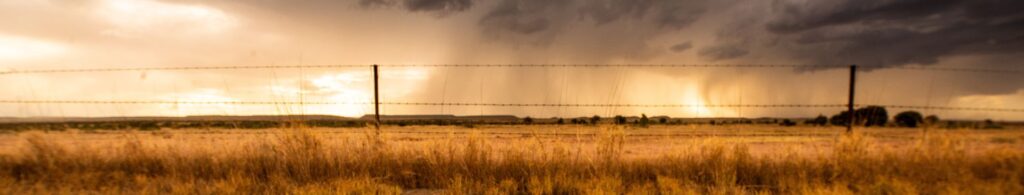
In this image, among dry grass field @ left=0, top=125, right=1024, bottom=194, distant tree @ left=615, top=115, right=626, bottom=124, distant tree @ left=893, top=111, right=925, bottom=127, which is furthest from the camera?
distant tree @ left=893, top=111, right=925, bottom=127

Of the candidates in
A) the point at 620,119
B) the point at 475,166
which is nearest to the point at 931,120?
the point at 620,119

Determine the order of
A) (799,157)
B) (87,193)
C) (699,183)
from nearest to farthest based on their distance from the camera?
(87,193) < (699,183) < (799,157)

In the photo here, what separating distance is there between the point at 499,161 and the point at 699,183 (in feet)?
8.48

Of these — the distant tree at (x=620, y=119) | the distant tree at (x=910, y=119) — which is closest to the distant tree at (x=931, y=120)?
the distant tree at (x=910, y=119)

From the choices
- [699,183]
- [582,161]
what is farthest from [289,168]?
[699,183]

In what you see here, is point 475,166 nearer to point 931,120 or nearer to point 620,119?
point 620,119

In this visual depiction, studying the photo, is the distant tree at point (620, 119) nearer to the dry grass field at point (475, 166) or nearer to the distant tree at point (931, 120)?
the dry grass field at point (475, 166)

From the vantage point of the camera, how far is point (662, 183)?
5645 mm

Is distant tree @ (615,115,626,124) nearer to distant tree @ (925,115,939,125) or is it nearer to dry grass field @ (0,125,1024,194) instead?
dry grass field @ (0,125,1024,194)

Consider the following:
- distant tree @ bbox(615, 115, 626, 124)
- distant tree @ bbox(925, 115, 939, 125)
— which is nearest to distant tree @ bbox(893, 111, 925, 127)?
distant tree @ bbox(925, 115, 939, 125)

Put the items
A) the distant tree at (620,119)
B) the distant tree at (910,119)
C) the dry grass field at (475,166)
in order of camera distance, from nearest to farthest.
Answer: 1. the dry grass field at (475,166)
2. the distant tree at (620,119)
3. the distant tree at (910,119)

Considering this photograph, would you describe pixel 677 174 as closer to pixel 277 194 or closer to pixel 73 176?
Answer: pixel 277 194

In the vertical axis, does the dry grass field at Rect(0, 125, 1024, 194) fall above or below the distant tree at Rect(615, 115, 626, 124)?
below

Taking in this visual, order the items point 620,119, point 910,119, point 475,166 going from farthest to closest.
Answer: point 910,119
point 620,119
point 475,166
